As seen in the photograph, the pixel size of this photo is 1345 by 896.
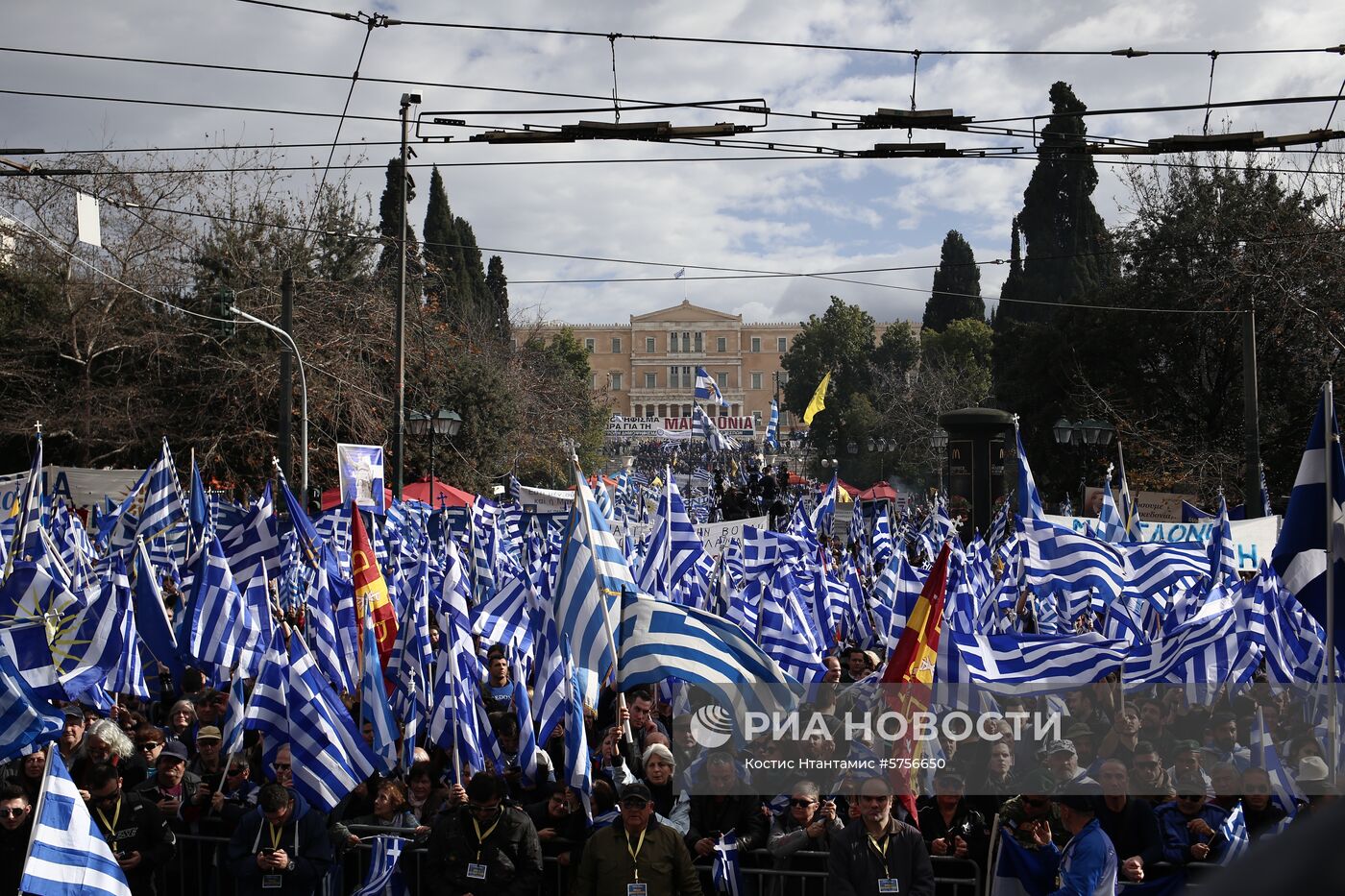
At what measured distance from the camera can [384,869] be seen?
22.1 ft

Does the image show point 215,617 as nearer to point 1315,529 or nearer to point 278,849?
point 278,849

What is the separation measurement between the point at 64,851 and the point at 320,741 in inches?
60.7

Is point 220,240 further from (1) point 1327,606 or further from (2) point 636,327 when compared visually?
(2) point 636,327

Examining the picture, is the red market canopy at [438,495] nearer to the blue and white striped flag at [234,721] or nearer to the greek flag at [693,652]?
the blue and white striped flag at [234,721]

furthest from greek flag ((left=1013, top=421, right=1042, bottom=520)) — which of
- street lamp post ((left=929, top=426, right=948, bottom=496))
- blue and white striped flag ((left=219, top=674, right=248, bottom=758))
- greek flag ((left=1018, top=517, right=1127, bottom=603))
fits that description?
street lamp post ((left=929, top=426, right=948, bottom=496))

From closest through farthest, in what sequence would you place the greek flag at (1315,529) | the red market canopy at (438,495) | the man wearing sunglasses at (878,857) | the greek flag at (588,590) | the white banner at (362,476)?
the man wearing sunglasses at (878,857) < the greek flag at (1315,529) < the greek flag at (588,590) < the white banner at (362,476) < the red market canopy at (438,495)

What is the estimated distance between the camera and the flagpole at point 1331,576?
254 inches

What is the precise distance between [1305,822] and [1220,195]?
103 feet

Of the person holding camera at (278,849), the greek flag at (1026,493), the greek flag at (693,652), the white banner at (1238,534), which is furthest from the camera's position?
the white banner at (1238,534)

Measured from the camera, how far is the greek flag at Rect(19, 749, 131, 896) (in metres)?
5.52

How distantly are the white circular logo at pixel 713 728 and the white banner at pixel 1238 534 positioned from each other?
281 inches

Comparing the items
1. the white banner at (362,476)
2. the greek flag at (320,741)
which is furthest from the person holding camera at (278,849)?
the white banner at (362,476)

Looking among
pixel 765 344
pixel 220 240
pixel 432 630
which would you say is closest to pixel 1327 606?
pixel 432 630

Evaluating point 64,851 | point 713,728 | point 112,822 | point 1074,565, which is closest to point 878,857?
point 713,728
